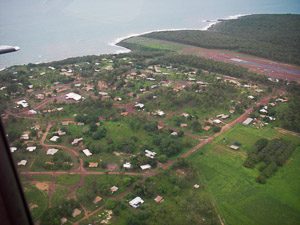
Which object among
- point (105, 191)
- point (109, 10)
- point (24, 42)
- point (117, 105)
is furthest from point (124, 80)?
point (109, 10)

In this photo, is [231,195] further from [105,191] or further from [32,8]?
[32,8]

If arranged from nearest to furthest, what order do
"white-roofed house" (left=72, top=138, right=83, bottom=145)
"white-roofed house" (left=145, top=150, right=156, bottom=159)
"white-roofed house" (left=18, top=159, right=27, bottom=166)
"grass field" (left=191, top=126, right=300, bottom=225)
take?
"grass field" (left=191, top=126, right=300, bottom=225) → "white-roofed house" (left=18, top=159, right=27, bottom=166) → "white-roofed house" (left=145, top=150, right=156, bottom=159) → "white-roofed house" (left=72, top=138, right=83, bottom=145)

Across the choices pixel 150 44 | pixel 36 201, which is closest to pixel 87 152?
pixel 36 201

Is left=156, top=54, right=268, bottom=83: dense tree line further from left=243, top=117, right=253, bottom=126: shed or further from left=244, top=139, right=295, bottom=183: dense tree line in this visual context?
left=244, top=139, right=295, bottom=183: dense tree line

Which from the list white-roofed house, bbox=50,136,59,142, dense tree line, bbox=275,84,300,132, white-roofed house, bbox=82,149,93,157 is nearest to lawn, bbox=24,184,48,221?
white-roofed house, bbox=82,149,93,157

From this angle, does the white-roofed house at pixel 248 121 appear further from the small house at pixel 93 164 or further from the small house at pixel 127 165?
the small house at pixel 93 164
